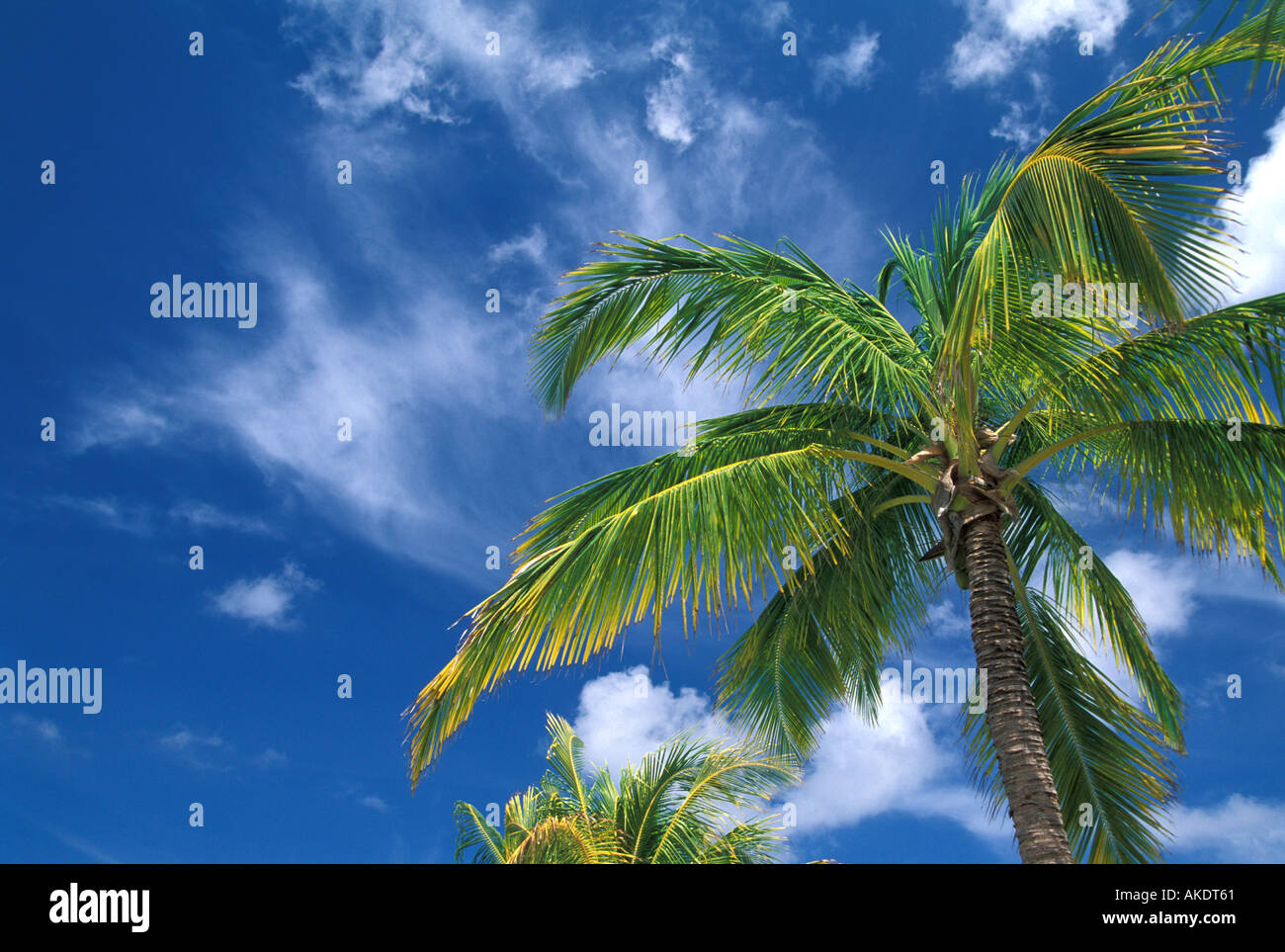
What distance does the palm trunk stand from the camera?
664cm

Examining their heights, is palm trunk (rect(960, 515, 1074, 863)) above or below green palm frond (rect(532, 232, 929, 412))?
below

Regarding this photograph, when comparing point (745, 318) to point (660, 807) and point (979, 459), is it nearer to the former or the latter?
point (979, 459)

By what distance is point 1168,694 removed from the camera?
9742mm

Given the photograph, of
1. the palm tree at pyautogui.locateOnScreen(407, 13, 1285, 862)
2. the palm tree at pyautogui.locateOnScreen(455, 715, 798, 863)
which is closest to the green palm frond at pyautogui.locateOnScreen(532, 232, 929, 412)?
the palm tree at pyautogui.locateOnScreen(407, 13, 1285, 862)

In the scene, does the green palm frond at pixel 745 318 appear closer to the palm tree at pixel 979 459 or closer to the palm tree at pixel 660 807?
the palm tree at pixel 979 459

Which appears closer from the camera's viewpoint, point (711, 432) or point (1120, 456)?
point (1120, 456)

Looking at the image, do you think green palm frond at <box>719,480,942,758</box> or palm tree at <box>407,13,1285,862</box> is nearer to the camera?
palm tree at <box>407,13,1285,862</box>

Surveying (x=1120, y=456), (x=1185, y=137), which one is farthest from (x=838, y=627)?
(x=1185, y=137)

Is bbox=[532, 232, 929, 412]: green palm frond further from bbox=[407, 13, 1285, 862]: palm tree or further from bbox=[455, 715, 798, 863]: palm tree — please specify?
bbox=[455, 715, 798, 863]: palm tree

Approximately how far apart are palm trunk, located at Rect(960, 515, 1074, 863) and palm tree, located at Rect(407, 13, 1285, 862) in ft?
0.06

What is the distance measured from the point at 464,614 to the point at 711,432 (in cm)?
353

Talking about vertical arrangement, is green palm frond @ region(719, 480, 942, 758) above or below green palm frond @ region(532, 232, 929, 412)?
below
